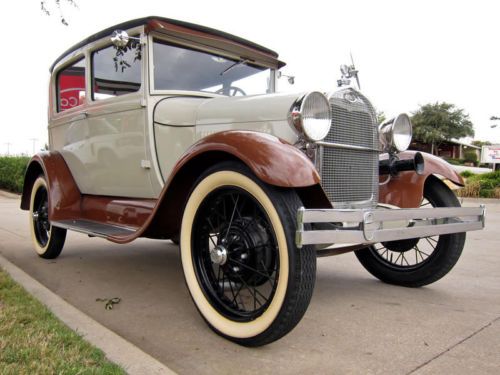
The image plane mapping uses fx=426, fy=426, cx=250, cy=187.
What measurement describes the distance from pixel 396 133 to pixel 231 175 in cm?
153

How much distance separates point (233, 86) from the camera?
3.80 metres

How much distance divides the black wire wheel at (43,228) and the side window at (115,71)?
1.21m

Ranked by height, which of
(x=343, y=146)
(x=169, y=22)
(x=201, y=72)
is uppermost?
(x=169, y=22)

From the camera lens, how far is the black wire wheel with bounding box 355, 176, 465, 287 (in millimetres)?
3111

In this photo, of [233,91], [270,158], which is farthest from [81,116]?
[270,158]

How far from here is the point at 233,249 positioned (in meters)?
2.38

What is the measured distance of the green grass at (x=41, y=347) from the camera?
5.85 feet

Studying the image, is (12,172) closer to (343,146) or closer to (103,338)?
(103,338)

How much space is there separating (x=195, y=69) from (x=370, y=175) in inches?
67.4

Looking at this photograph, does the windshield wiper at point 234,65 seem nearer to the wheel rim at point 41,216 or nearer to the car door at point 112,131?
the car door at point 112,131

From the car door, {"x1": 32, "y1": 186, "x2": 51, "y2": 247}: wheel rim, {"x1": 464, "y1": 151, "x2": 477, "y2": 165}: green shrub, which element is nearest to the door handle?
the car door

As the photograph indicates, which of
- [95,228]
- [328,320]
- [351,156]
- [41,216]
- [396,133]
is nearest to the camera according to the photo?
[328,320]

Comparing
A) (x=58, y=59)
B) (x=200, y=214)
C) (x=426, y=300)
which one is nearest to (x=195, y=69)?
(x=200, y=214)

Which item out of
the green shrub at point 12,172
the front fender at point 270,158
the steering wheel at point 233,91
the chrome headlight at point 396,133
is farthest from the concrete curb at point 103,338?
the green shrub at point 12,172
